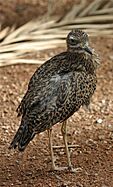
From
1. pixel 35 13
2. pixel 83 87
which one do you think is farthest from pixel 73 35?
pixel 35 13

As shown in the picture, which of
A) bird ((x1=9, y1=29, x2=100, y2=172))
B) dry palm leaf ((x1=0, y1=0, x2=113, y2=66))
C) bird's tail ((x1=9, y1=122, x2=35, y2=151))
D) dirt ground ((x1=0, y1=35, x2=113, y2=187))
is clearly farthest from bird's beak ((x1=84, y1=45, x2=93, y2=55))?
dry palm leaf ((x1=0, y1=0, x2=113, y2=66))

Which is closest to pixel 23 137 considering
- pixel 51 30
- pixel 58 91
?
pixel 58 91

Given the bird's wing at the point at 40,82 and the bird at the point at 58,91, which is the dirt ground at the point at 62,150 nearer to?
the bird at the point at 58,91

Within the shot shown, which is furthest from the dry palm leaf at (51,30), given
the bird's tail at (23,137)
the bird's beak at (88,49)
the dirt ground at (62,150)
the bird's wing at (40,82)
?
the bird's tail at (23,137)

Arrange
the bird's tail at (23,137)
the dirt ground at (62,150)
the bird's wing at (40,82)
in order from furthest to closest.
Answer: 1. the dirt ground at (62,150)
2. the bird's wing at (40,82)
3. the bird's tail at (23,137)

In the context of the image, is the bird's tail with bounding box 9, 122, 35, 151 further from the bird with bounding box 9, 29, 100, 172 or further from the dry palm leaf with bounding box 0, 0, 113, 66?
the dry palm leaf with bounding box 0, 0, 113, 66

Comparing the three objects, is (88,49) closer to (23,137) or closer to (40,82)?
(40,82)

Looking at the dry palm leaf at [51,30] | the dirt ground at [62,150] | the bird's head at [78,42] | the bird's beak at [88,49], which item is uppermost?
the dry palm leaf at [51,30]
